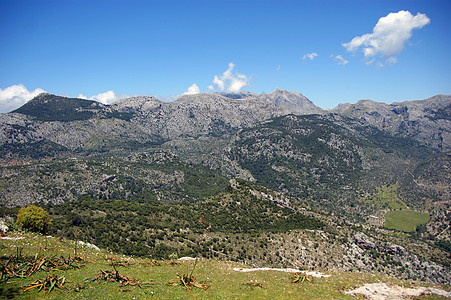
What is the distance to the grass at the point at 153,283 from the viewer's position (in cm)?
1688

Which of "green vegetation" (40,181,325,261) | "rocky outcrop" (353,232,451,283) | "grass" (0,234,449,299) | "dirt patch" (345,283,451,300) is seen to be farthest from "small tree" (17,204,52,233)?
"rocky outcrop" (353,232,451,283)

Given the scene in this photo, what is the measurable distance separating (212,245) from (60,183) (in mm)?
140763

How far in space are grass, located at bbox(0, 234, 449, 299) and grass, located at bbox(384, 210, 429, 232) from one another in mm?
171019

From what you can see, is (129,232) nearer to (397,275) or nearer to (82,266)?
(82,266)

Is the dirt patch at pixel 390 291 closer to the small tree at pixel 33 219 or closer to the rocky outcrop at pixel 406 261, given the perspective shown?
the small tree at pixel 33 219

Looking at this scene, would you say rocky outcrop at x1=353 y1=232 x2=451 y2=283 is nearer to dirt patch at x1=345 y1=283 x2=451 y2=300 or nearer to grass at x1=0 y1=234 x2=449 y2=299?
dirt patch at x1=345 y1=283 x2=451 y2=300

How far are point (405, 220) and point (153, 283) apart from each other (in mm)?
202127

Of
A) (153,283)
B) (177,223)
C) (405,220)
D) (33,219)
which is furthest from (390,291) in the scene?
(405,220)

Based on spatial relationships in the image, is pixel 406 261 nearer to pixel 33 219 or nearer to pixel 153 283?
pixel 153 283

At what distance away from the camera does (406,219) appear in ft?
550

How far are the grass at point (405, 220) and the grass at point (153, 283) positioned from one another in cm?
17102

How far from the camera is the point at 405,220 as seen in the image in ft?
546

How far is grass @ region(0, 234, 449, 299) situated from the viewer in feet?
55.4

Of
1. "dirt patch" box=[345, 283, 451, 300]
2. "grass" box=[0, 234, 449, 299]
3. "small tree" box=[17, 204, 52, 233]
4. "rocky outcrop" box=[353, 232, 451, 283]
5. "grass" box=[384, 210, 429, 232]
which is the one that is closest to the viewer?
"grass" box=[0, 234, 449, 299]
